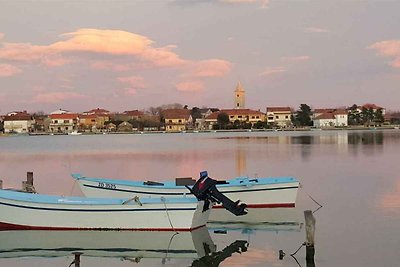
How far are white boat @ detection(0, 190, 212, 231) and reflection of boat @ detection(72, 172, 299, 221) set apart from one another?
3.16 m

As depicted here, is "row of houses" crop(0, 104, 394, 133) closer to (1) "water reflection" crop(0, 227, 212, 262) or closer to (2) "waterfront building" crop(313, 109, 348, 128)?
(2) "waterfront building" crop(313, 109, 348, 128)

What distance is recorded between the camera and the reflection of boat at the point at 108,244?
576 inches

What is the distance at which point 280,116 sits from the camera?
18975 cm

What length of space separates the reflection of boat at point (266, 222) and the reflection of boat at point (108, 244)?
1415mm

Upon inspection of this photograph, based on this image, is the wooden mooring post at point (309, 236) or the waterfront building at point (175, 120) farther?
the waterfront building at point (175, 120)

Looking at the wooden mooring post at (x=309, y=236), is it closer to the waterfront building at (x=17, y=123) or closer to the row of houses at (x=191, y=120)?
the row of houses at (x=191, y=120)

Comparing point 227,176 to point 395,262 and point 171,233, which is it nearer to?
point 171,233

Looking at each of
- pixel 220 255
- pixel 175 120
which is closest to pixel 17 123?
pixel 175 120

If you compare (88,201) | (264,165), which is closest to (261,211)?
(88,201)

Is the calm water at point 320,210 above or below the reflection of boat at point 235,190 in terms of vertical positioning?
below

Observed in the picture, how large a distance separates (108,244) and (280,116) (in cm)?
17730

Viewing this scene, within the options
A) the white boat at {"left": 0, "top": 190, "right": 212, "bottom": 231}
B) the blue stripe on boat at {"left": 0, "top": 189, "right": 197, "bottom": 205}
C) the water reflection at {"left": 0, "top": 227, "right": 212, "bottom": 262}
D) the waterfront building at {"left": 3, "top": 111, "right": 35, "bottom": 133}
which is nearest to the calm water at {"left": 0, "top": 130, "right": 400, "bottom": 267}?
the water reflection at {"left": 0, "top": 227, "right": 212, "bottom": 262}

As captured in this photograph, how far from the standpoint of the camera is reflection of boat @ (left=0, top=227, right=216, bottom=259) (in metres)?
14.6

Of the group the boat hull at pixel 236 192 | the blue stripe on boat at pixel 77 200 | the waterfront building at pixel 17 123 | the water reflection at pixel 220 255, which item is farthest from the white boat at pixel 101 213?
the waterfront building at pixel 17 123
